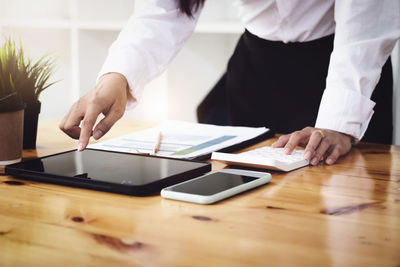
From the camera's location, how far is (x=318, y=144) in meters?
1.02

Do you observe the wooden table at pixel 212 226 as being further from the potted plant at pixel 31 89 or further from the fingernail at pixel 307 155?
the potted plant at pixel 31 89

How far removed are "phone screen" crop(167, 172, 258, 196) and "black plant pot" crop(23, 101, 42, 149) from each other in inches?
20.7

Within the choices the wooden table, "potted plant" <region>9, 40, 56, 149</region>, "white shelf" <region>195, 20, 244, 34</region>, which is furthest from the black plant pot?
"white shelf" <region>195, 20, 244, 34</region>

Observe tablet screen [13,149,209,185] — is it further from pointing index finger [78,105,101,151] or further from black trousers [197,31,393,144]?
black trousers [197,31,393,144]

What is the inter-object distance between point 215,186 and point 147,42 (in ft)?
2.35

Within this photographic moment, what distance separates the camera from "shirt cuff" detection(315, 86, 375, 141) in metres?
1.12

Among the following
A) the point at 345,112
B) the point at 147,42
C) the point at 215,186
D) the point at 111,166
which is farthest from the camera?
the point at 147,42

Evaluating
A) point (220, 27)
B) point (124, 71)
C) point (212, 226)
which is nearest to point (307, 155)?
point (212, 226)

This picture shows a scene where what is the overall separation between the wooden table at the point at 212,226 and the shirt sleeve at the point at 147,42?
49cm

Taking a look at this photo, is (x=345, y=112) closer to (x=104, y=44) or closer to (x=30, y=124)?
(x=30, y=124)

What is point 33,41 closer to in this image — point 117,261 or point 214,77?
point 214,77

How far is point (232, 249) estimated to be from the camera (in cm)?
57

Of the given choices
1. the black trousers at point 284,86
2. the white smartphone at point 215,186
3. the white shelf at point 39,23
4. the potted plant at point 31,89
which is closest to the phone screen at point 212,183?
the white smartphone at point 215,186

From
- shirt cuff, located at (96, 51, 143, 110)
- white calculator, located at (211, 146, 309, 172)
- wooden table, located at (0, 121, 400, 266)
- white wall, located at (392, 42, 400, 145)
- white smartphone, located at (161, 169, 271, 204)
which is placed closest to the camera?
wooden table, located at (0, 121, 400, 266)
